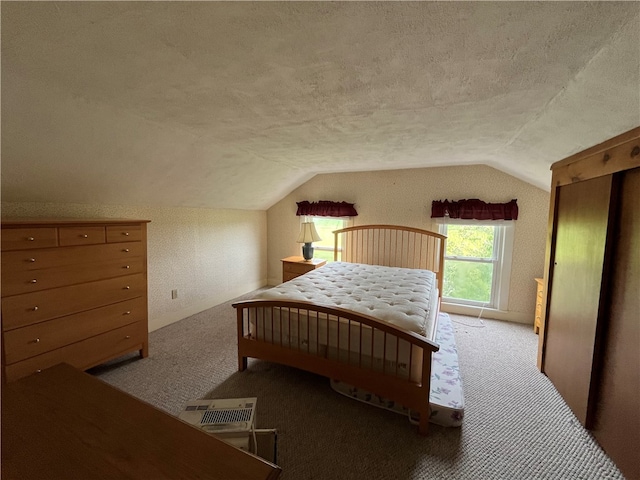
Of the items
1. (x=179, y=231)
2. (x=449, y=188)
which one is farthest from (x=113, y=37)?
(x=449, y=188)

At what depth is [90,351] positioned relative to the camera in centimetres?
216

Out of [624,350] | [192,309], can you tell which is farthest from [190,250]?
[624,350]

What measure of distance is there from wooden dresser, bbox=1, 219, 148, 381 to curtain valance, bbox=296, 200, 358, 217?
A: 8.25 ft

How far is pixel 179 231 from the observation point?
11.4ft

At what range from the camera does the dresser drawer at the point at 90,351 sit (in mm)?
1819

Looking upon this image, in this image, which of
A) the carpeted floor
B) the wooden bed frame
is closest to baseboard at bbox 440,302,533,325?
the carpeted floor

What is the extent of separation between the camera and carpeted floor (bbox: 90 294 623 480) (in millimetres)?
1513

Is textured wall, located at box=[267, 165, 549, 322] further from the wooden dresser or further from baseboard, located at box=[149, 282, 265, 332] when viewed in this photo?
the wooden dresser

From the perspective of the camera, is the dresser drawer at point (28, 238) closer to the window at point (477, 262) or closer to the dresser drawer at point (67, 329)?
the dresser drawer at point (67, 329)

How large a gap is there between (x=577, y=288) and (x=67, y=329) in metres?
3.63

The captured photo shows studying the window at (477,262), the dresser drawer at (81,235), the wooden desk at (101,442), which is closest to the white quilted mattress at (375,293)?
the window at (477,262)

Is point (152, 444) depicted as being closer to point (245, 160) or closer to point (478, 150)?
point (245, 160)

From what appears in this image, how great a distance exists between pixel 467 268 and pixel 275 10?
12.2 feet

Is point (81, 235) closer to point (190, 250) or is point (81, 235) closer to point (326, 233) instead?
point (190, 250)
